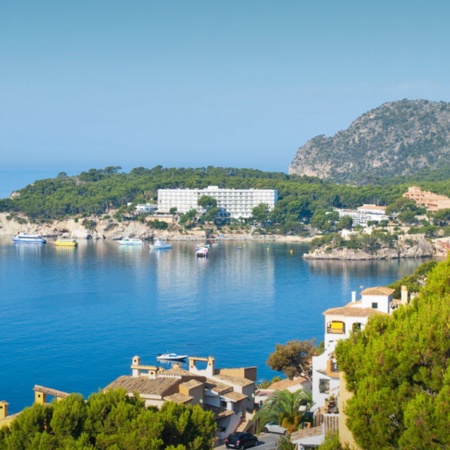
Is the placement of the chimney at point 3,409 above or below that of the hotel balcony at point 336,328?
below

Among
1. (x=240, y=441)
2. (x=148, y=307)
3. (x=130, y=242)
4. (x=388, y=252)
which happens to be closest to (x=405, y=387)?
(x=240, y=441)

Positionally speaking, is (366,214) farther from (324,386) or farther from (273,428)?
(273,428)

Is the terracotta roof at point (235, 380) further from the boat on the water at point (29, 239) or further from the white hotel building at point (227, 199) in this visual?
the white hotel building at point (227, 199)

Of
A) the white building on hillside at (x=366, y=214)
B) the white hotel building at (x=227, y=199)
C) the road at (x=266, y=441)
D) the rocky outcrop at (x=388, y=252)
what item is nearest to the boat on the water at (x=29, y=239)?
the white hotel building at (x=227, y=199)

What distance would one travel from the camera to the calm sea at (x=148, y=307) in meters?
26.5

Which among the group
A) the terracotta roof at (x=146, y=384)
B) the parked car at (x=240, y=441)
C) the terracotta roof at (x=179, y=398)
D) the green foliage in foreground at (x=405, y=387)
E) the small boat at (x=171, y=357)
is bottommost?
the small boat at (x=171, y=357)

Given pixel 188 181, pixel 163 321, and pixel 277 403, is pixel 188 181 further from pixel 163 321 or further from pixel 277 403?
pixel 277 403

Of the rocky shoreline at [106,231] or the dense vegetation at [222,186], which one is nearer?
the rocky shoreline at [106,231]

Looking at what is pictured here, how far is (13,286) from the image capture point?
43.8 metres

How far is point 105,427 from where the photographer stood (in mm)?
9422

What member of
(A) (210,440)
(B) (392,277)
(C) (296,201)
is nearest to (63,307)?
(B) (392,277)

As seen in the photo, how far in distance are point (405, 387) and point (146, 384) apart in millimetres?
5251

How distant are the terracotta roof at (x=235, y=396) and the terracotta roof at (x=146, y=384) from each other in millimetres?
1013

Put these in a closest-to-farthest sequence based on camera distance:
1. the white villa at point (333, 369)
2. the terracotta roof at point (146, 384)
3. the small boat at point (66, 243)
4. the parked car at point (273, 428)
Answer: the white villa at point (333, 369) → the terracotta roof at point (146, 384) → the parked car at point (273, 428) → the small boat at point (66, 243)
